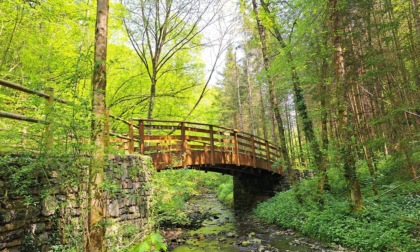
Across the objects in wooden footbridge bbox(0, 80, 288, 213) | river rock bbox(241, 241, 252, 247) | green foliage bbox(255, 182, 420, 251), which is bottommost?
river rock bbox(241, 241, 252, 247)

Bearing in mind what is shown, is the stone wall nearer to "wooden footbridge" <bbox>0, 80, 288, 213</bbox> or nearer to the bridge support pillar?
"wooden footbridge" <bbox>0, 80, 288, 213</bbox>

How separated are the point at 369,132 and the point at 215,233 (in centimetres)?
756

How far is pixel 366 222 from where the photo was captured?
21.8 ft

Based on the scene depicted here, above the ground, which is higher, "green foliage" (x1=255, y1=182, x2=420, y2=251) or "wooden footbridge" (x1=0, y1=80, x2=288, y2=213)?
"wooden footbridge" (x1=0, y1=80, x2=288, y2=213)

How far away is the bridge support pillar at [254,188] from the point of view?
49.2 feet

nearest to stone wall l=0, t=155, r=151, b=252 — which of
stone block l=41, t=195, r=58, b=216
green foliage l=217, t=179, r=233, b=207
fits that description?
stone block l=41, t=195, r=58, b=216

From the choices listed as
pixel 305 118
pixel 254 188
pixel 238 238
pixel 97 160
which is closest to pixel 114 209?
pixel 97 160

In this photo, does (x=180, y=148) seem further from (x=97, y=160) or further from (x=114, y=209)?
(x=97, y=160)

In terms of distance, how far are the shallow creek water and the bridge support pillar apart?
10.7 feet

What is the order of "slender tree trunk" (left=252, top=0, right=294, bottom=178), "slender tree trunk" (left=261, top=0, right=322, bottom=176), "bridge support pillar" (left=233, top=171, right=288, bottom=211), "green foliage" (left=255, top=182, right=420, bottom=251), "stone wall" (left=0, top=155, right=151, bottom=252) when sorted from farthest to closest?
"bridge support pillar" (left=233, top=171, right=288, bottom=211) < "slender tree trunk" (left=252, top=0, right=294, bottom=178) < "slender tree trunk" (left=261, top=0, right=322, bottom=176) < "green foliage" (left=255, top=182, right=420, bottom=251) < "stone wall" (left=0, top=155, right=151, bottom=252)

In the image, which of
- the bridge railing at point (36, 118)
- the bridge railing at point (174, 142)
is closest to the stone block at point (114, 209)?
the bridge railing at point (174, 142)

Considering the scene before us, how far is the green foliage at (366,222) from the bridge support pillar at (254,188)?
4812 millimetres

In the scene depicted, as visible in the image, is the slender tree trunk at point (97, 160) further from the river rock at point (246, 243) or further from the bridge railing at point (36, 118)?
the river rock at point (246, 243)

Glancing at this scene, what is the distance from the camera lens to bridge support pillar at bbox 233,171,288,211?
15.0 m
